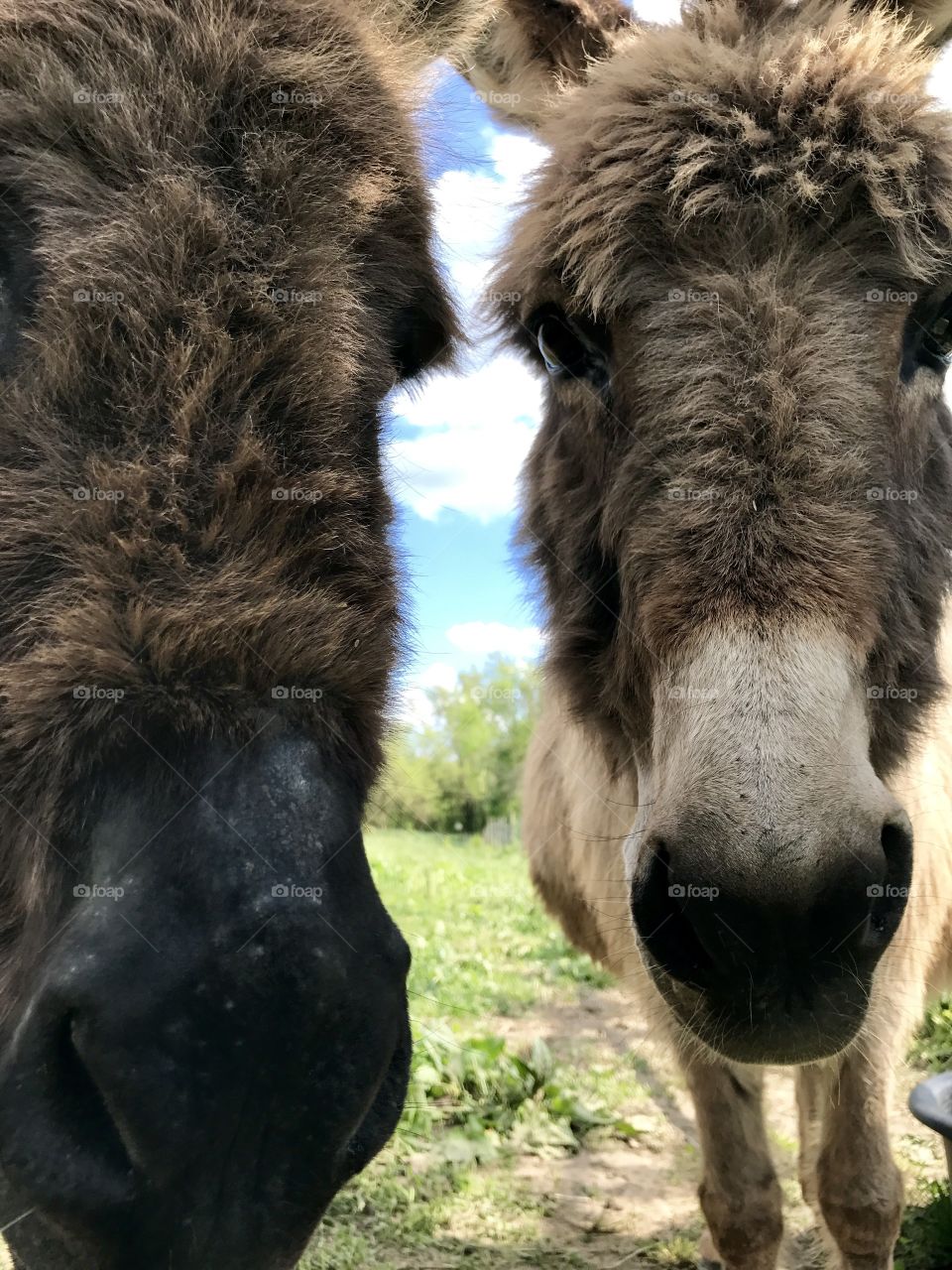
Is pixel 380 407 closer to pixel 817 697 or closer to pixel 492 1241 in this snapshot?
pixel 817 697

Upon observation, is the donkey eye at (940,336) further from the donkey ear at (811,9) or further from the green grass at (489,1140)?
the green grass at (489,1140)

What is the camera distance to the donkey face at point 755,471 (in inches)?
77.7

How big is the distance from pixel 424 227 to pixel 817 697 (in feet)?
5.15

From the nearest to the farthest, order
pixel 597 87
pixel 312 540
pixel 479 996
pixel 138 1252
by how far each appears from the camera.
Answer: pixel 138 1252
pixel 312 540
pixel 597 87
pixel 479 996

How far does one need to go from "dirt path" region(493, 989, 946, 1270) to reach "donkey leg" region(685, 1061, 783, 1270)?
1.13ft

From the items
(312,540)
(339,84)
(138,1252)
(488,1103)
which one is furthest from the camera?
(488,1103)

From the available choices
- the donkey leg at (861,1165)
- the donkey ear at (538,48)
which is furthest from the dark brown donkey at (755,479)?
the donkey ear at (538,48)

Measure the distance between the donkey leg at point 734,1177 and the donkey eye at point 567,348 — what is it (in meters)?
2.37

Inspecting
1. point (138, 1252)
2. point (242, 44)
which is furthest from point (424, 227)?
point (138, 1252)

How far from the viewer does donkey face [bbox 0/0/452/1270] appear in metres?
1.46

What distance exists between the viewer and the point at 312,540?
188cm

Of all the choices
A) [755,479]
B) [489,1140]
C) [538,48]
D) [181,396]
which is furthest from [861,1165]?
[538,48]

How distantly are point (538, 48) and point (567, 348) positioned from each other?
4.46 ft

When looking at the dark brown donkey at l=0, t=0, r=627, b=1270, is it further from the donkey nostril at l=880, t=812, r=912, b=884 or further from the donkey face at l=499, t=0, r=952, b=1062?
the donkey nostril at l=880, t=812, r=912, b=884
